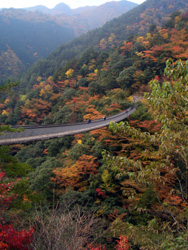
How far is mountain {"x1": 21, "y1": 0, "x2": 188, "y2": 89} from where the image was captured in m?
36.5

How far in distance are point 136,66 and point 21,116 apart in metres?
12.6

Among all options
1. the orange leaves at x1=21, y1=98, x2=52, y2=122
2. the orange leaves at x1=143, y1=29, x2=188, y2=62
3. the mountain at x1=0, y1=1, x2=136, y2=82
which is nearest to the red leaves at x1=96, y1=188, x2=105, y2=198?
the orange leaves at x1=21, y1=98, x2=52, y2=122

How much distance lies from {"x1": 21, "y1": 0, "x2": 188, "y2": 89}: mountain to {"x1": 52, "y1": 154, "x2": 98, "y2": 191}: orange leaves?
29.1 meters

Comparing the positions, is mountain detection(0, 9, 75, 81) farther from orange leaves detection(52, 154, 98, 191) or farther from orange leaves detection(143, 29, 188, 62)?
orange leaves detection(52, 154, 98, 191)

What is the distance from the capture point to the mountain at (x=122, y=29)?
120ft

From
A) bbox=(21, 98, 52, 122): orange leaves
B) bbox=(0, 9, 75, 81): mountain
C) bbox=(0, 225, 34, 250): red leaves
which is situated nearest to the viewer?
bbox=(0, 225, 34, 250): red leaves

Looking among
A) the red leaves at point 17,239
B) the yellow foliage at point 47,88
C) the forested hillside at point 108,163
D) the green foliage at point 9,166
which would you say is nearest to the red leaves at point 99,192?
the forested hillside at point 108,163

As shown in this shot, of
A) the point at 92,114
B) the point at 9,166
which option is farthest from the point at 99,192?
the point at 92,114

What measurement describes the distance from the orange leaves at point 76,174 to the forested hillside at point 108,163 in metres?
0.05

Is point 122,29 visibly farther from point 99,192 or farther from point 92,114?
point 99,192

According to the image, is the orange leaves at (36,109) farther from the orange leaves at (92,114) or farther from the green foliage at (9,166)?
the green foliage at (9,166)

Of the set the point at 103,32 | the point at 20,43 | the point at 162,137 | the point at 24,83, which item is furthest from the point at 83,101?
the point at 20,43

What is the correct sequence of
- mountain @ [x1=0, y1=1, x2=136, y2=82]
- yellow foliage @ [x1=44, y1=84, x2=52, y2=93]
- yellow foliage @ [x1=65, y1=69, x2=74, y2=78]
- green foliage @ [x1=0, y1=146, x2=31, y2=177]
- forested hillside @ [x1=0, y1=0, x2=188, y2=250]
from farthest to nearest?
mountain @ [x1=0, y1=1, x2=136, y2=82]
yellow foliage @ [x1=65, y1=69, x2=74, y2=78]
yellow foliage @ [x1=44, y1=84, x2=52, y2=93]
green foliage @ [x1=0, y1=146, x2=31, y2=177]
forested hillside @ [x1=0, y1=0, x2=188, y2=250]

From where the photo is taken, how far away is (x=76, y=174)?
764 centimetres
